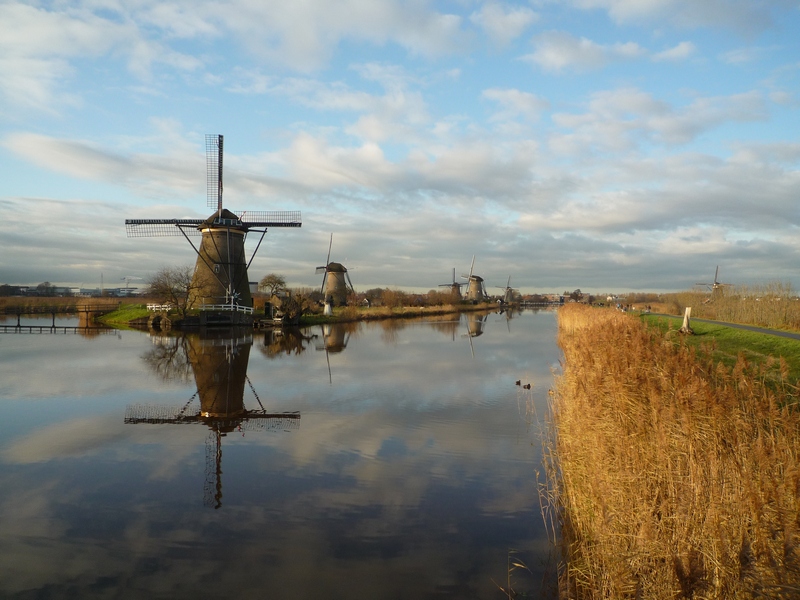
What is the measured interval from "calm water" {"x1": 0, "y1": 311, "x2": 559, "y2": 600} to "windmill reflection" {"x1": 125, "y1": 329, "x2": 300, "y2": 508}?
0.18 feet

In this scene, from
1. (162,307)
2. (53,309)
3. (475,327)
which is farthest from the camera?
(53,309)

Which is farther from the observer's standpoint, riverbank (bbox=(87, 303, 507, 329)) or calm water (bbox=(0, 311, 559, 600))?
riverbank (bbox=(87, 303, 507, 329))

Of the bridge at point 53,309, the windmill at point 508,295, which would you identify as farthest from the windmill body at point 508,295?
the bridge at point 53,309

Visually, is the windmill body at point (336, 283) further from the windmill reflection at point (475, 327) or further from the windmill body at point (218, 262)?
the windmill body at point (218, 262)

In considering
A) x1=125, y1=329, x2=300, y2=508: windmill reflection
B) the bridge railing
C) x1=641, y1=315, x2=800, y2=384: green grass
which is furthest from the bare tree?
x1=641, y1=315, x2=800, y2=384: green grass

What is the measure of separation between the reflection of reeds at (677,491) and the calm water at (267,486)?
0.70m

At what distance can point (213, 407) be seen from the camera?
10.8 m

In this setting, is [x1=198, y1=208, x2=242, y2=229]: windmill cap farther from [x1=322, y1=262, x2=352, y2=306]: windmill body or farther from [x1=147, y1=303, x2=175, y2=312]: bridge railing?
[x1=322, y1=262, x2=352, y2=306]: windmill body

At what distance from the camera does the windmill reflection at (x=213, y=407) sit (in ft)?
26.2

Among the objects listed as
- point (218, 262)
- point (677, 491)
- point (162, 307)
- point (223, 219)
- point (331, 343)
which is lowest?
point (331, 343)

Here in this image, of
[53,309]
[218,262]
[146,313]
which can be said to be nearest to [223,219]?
[218,262]

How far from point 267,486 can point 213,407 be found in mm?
4840

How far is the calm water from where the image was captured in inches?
177

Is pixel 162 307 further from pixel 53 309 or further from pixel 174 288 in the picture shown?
pixel 53 309
